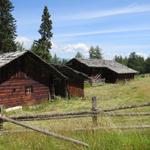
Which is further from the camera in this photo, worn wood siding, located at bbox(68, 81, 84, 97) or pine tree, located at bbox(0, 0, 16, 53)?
pine tree, located at bbox(0, 0, 16, 53)

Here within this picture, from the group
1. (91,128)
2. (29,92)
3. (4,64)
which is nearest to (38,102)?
(29,92)

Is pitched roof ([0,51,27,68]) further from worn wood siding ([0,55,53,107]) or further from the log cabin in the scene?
the log cabin

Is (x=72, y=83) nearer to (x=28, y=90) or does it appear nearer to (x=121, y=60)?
(x=28, y=90)

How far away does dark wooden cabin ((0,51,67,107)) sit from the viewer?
26922mm

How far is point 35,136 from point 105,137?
190cm

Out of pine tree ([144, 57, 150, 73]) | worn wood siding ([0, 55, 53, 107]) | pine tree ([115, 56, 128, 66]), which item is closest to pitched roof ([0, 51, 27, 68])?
worn wood siding ([0, 55, 53, 107])

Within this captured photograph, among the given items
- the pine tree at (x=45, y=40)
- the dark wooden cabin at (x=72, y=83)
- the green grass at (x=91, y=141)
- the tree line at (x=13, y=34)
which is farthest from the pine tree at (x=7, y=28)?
the green grass at (x=91, y=141)

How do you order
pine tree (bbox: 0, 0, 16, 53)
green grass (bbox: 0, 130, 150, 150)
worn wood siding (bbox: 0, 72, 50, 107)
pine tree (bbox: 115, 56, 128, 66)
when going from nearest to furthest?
green grass (bbox: 0, 130, 150, 150), worn wood siding (bbox: 0, 72, 50, 107), pine tree (bbox: 0, 0, 16, 53), pine tree (bbox: 115, 56, 128, 66)

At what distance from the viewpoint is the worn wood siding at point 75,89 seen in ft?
117

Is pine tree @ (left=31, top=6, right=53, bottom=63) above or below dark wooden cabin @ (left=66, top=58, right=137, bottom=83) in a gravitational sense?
above

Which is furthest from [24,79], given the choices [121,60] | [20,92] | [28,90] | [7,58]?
[121,60]

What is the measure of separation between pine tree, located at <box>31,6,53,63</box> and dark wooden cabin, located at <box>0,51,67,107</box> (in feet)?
120

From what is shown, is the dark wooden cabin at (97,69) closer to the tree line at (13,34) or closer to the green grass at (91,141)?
the tree line at (13,34)

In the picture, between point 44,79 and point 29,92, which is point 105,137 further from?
point 44,79
